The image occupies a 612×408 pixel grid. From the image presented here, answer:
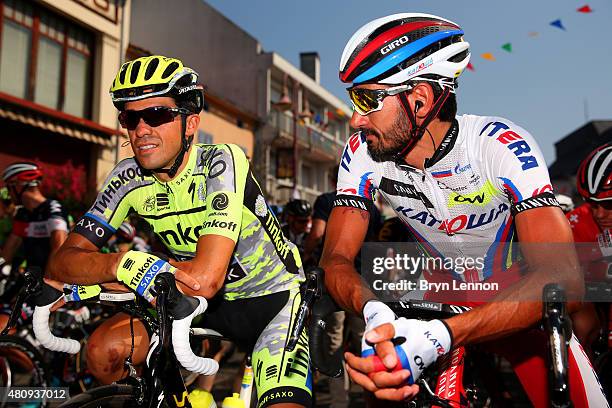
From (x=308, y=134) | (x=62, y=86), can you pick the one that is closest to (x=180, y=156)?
(x=62, y=86)

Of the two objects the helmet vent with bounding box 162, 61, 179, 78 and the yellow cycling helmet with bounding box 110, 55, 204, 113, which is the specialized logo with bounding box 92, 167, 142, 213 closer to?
the yellow cycling helmet with bounding box 110, 55, 204, 113

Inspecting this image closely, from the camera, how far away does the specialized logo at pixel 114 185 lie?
3.17 meters

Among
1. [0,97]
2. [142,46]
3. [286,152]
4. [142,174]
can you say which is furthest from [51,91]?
[286,152]

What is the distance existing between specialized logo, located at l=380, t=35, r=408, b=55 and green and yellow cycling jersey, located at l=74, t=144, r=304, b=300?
102 cm

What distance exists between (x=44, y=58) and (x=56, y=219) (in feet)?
42.4

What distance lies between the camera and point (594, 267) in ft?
14.8

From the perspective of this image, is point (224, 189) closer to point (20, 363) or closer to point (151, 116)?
point (151, 116)

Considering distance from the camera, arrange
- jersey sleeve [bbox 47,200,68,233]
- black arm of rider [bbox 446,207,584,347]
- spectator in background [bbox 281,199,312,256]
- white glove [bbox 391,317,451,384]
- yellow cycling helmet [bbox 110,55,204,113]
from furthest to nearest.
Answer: spectator in background [bbox 281,199,312,256] → jersey sleeve [bbox 47,200,68,233] → yellow cycling helmet [bbox 110,55,204,113] → black arm of rider [bbox 446,207,584,347] → white glove [bbox 391,317,451,384]

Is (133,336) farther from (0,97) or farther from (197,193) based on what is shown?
(0,97)

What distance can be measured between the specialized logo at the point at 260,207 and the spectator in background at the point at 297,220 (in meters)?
4.88

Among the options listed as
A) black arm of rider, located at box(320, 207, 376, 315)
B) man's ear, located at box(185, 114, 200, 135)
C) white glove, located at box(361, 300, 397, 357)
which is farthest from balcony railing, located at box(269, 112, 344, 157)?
white glove, located at box(361, 300, 397, 357)

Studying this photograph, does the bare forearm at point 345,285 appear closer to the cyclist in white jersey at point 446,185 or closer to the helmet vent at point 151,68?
the cyclist in white jersey at point 446,185

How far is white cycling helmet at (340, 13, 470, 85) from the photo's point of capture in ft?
7.96

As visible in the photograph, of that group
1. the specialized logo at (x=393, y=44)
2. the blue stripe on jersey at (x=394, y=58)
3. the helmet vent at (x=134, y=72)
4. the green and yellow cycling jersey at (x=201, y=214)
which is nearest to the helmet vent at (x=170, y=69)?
the helmet vent at (x=134, y=72)
